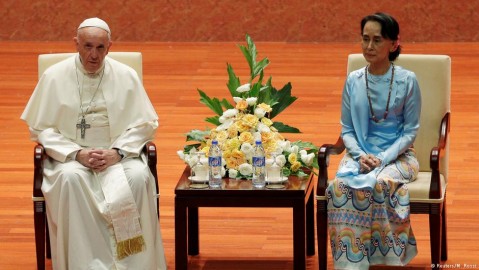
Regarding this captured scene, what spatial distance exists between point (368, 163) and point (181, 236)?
3.23 ft

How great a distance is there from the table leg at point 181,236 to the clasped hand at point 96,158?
0.46 metres

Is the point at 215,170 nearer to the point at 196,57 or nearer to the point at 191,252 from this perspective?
the point at 191,252

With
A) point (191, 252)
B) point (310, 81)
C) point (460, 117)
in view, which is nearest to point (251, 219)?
point (191, 252)

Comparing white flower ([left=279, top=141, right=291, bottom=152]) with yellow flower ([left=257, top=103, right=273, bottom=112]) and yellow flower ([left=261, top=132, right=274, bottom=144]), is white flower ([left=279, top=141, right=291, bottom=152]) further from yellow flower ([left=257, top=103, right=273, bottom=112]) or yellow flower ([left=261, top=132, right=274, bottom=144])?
yellow flower ([left=257, top=103, right=273, bottom=112])

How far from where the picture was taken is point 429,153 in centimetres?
624

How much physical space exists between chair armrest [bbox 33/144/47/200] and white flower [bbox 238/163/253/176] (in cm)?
98

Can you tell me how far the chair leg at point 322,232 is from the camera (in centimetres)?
570

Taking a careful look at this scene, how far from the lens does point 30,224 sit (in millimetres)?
6809

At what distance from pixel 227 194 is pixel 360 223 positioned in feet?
2.17

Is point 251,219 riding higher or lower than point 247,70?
lower

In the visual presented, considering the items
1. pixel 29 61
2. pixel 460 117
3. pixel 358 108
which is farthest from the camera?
pixel 29 61

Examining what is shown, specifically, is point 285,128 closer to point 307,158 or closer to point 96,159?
point 307,158

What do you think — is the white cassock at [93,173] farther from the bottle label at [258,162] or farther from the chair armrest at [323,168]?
the chair armrest at [323,168]

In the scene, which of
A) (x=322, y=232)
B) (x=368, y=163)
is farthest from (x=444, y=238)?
(x=322, y=232)
